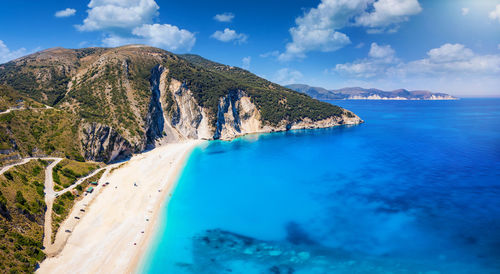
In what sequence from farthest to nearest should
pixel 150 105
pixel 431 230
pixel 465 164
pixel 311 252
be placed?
pixel 150 105
pixel 465 164
pixel 431 230
pixel 311 252

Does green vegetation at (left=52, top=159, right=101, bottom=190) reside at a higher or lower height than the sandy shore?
higher

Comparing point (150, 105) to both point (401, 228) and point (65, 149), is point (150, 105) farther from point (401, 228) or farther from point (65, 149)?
point (401, 228)

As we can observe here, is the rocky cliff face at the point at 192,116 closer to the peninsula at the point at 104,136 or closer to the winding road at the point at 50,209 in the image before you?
the peninsula at the point at 104,136

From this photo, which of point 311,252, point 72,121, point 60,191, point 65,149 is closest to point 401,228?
point 311,252

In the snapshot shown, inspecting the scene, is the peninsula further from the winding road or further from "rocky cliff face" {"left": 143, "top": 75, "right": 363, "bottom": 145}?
"rocky cliff face" {"left": 143, "top": 75, "right": 363, "bottom": 145}

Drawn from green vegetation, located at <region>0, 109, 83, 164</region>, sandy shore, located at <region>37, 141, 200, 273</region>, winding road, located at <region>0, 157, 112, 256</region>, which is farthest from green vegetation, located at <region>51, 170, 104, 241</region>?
green vegetation, located at <region>0, 109, 83, 164</region>

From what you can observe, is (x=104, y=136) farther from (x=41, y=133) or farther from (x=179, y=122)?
(x=179, y=122)
